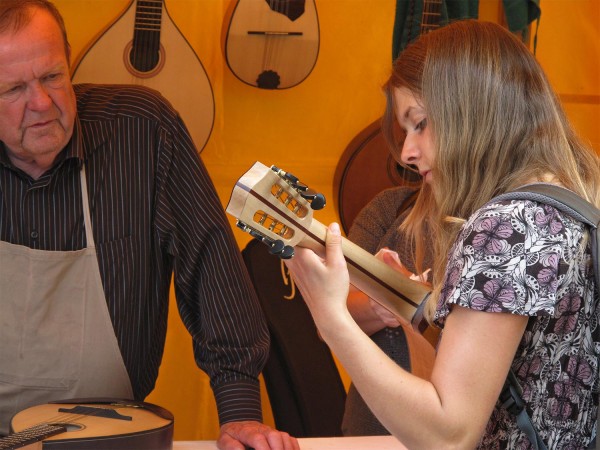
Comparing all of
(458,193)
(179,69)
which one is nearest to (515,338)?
(458,193)

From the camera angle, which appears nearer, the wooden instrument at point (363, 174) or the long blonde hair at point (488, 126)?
the long blonde hair at point (488, 126)

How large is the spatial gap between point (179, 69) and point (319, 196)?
74.3 inches

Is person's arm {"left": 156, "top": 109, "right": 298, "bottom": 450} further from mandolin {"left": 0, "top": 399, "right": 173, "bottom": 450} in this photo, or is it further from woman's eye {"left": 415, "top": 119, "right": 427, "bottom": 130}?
woman's eye {"left": 415, "top": 119, "right": 427, "bottom": 130}

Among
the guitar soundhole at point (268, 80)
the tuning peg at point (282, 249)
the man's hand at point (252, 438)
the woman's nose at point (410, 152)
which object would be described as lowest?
the man's hand at point (252, 438)

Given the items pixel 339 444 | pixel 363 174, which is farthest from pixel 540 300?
pixel 363 174

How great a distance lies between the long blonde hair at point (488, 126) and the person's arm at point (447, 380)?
8.3 inches

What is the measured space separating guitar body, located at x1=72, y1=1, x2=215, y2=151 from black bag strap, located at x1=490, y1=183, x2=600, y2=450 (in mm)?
1996

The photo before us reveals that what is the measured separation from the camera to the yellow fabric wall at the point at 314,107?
11.0ft

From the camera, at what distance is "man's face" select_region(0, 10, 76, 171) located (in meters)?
2.04

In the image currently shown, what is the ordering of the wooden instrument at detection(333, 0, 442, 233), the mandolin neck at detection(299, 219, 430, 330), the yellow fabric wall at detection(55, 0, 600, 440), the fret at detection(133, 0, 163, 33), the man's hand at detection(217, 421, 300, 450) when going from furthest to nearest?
the yellow fabric wall at detection(55, 0, 600, 440) → the wooden instrument at detection(333, 0, 442, 233) → the fret at detection(133, 0, 163, 33) → the man's hand at detection(217, 421, 300, 450) → the mandolin neck at detection(299, 219, 430, 330)

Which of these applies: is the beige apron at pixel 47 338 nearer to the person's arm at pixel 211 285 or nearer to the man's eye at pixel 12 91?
the person's arm at pixel 211 285

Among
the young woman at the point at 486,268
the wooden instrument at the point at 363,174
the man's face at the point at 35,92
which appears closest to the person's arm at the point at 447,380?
the young woman at the point at 486,268

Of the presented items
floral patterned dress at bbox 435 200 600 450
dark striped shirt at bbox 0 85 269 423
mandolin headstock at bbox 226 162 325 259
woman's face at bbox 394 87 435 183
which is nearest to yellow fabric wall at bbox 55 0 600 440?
dark striped shirt at bbox 0 85 269 423

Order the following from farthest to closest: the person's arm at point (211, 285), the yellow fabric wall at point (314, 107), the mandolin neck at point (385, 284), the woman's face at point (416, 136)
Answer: the yellow fabric wall at point (314, 107)
the person's arm at point (211, 285)
the mandolin neck at point (385, 284)
the woman's face at point (416, 136)
